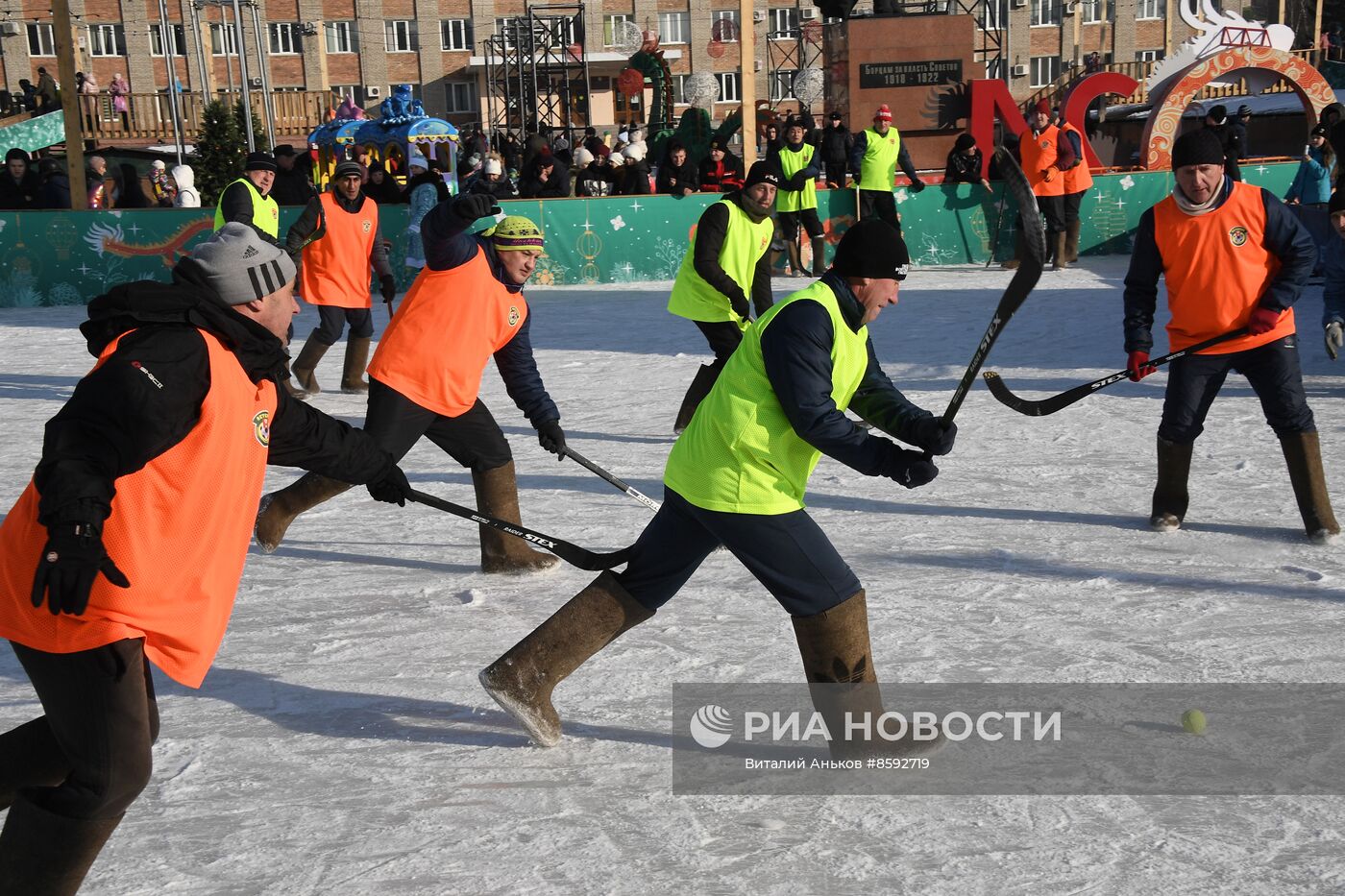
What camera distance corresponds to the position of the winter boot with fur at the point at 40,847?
2.67 metres

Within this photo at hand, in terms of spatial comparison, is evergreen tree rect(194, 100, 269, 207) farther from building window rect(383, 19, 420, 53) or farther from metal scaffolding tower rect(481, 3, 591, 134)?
building window rect(383, 19, 420, 53)

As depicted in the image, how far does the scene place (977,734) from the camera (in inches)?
156

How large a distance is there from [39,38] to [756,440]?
171 ft

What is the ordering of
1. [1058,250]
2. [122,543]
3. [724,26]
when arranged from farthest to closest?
[724,26] → [1058,250] → [122,543]

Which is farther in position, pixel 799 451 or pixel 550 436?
pixel 550 436

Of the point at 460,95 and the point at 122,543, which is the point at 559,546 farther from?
the point at 460,95

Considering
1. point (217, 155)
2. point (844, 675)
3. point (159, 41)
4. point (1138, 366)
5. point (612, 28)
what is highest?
point (159, 41)

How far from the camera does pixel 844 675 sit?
3570 mm

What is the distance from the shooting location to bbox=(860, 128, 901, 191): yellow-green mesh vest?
15.5 metres

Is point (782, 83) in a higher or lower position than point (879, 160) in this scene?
higher

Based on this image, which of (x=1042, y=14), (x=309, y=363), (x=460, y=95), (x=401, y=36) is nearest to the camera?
(x=309, y=363)

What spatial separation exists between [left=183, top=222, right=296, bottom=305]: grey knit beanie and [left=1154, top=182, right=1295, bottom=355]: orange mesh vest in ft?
13.3

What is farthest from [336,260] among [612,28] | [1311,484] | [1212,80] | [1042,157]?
[612,28]

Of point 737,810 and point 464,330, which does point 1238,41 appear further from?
point 737,810
